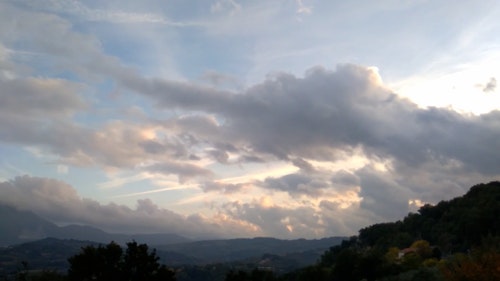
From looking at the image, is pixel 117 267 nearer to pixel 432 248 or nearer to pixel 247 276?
pixel 247 276

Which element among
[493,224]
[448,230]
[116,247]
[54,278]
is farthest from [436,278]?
[448,230]

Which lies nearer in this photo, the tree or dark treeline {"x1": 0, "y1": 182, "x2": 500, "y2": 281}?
dark treeline {"x1": 0, "y1": 182, "x2": 500, "y2": 281}

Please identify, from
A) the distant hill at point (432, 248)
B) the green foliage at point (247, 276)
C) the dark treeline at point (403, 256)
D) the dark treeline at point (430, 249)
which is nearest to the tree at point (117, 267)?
the dark treeline at point (403, 256)

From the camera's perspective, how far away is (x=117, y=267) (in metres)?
49.1

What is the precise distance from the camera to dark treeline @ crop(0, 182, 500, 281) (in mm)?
37938

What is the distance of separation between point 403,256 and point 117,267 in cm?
6864

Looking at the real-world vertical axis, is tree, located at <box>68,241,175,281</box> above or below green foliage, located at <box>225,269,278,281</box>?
above

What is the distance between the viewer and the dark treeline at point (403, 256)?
37.9 meters

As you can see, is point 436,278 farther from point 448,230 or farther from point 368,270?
point 448,230

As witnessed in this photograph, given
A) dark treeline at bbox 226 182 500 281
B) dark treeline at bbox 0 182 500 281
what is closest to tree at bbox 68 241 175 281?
dark treeline at bbox 0 182 500 281

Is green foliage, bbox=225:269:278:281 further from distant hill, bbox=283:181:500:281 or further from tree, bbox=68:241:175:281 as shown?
distant hill, bbox=283:181:500:281

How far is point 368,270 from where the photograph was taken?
79250 millimetres

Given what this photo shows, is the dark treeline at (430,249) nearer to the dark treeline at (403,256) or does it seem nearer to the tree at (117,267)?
the dark treeline at (403,256)

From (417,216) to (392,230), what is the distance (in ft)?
36.5
